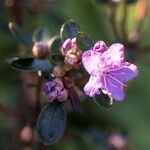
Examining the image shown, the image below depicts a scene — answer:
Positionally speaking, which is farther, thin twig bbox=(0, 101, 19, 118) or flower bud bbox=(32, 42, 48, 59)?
thin twig bbox=(0, 101, 19, 118)

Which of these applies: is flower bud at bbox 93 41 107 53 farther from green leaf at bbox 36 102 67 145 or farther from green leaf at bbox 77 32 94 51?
green leaf at bbox 36 102 67 145

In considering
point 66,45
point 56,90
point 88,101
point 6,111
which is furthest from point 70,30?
point 88,101

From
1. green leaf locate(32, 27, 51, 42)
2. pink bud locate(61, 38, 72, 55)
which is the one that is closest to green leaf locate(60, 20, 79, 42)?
pink bud locate(61, 38, 72, 55)

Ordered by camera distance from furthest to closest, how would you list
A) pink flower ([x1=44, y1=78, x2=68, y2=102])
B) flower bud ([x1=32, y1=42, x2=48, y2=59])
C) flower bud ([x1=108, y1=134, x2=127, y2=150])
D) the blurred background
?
flower bud ([x1=108, y1=134, x2=127, y2=150]) → the blurred background → flower bud ([x1=32, y1=42, x2=48, y2=59]) → pink flower ([x1=44, y1=78, x2=68, y2=102])

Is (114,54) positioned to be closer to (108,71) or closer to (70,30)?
(108,71)

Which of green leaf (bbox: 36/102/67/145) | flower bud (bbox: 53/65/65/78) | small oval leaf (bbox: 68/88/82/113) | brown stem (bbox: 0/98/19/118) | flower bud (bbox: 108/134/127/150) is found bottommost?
flower bud (bbox: 108/134/127/150)

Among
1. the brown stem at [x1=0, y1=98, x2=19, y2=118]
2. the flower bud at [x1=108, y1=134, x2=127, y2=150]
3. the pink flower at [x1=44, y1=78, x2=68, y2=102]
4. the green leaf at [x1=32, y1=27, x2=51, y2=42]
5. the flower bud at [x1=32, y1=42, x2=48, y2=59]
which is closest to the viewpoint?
the pink flower at [x1=44, y1=78, x2=68, y2=102]
